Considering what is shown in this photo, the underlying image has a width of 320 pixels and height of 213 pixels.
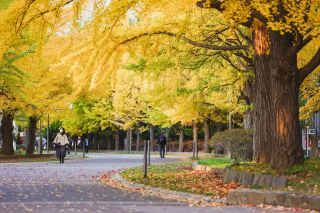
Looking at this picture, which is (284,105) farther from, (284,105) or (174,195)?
(174,195)

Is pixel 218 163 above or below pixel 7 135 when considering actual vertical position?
below

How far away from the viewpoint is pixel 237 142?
22.7m

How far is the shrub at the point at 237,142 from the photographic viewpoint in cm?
2238

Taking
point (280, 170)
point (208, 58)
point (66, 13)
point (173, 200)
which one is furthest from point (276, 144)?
point (66, 13)

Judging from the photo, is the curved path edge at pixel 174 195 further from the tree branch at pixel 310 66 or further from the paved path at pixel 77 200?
the tree branch at pixel 310 66

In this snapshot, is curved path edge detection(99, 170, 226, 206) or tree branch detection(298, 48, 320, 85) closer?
curved path edge detection(99, 170, 226, 206)

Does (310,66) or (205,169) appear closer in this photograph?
(310,66)

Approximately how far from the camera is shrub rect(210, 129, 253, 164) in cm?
2238

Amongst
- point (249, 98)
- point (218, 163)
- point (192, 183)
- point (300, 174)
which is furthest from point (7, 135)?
point (300, 174)

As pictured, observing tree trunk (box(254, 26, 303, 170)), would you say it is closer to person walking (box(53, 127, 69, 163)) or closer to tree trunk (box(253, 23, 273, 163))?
tree trunk (box(253, 23, 273, 163))

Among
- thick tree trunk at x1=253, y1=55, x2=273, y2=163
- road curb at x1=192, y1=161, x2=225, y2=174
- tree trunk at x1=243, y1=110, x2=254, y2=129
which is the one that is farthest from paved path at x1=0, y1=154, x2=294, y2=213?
tree trunk at x1=243, y1=110, x2=254, y2=129

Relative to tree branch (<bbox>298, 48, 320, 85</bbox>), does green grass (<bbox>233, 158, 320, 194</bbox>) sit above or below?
below

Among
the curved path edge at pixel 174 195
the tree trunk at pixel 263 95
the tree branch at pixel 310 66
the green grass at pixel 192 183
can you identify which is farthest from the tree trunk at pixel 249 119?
the tree branch at pixel 310 66

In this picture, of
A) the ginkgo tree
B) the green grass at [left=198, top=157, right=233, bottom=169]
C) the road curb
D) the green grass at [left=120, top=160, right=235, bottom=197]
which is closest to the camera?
the ginkgo tree
